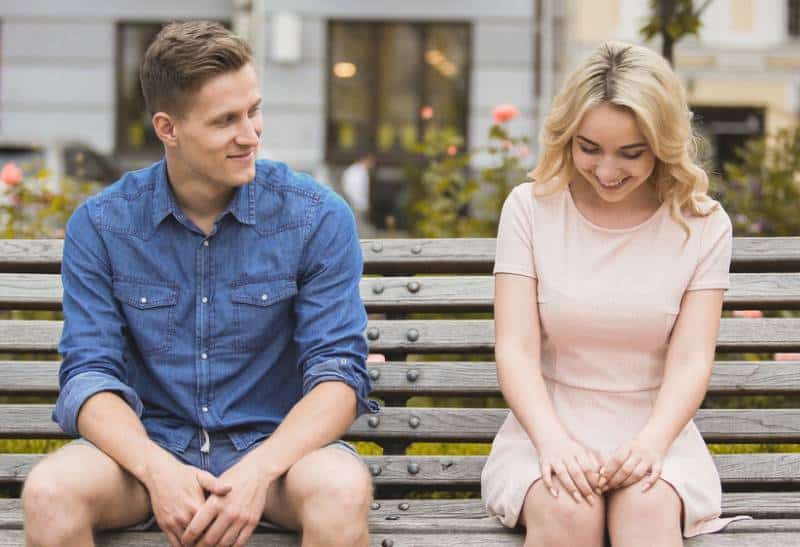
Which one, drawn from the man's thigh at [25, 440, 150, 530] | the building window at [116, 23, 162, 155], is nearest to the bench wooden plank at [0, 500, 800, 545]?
the man's thigh at [25, 440, 150, 530]

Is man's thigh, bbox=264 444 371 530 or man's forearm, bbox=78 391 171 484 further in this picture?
man's forearm, bbox=78 391 171 484

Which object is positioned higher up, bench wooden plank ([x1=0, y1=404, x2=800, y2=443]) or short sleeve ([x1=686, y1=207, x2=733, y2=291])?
short sleeve ([x1=686, y1=207, x2=733, y2=291])

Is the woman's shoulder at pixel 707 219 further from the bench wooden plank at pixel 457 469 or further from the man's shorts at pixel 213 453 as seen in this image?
the man's shorts at pixel 213 453

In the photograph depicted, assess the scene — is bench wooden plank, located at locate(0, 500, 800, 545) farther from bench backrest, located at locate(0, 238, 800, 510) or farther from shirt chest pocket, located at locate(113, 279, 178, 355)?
shirt chest pocket, located at locate(113, 279, 178, 355)

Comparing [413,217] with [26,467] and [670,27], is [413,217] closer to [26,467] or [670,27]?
[670,27]

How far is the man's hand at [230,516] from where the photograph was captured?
263 cm

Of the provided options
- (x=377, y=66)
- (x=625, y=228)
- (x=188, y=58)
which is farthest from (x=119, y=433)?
(x=377, y=66)

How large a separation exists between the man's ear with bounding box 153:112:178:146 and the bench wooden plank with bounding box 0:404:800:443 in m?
1.02

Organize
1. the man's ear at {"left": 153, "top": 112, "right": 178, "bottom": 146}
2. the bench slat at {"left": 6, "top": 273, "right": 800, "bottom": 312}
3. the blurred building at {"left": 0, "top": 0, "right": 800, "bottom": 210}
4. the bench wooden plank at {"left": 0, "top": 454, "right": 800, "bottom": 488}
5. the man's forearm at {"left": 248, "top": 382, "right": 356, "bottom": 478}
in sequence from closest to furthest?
the man's forearm at {"left": 248, "top": 382, "right": 356, "bottom": 478}, the man's ear at {"left": 153, "top": 112, "right": 178, "bottom": 146}, the bench wooden plank at {"left": 0, "top": 454, "right": 800, "bottom": 488}, the bench slat at {"left": 6, "top": 273, "right": 800, "bottom": 312}, the blurred building at {"left": 0, "top": 0, "right": 800, "bottom": 210}

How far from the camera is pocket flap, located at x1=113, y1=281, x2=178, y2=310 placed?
3.01 m

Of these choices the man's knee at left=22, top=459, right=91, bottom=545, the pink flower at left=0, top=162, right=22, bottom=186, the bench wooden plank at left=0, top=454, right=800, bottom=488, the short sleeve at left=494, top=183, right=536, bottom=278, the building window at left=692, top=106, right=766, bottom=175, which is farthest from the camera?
the building window at left=692, top=106, right=766, bottom=175

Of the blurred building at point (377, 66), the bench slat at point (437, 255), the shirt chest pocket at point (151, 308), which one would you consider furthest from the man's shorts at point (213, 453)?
the blurred building at point (377, 66)

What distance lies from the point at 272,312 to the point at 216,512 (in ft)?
1.91

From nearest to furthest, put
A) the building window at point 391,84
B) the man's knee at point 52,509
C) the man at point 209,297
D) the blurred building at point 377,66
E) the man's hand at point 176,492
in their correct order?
1. the man's knee at point 52,509
2. the man's hand at point 176,492
3. the man at point 209,297
4. the blurred building at point 377,66
5. the building window at point 391,84
